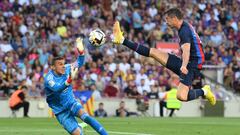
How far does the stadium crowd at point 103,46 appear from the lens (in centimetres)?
3002

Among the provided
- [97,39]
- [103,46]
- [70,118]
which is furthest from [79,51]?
[103,46]

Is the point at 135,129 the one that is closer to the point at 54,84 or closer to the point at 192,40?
the point at 192,40

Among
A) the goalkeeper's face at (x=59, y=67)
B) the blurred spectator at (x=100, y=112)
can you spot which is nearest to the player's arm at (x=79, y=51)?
the goalkeeper's face at (x=59, y=67)

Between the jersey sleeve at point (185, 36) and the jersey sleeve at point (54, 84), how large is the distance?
261cm

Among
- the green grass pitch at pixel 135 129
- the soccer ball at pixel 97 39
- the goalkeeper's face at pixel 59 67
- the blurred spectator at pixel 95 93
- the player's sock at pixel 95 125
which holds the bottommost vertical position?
the blurred spectator at pixel 95 93

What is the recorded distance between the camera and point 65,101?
47.4 ft

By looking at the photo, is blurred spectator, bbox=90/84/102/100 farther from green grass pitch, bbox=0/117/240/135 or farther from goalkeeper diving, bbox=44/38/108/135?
goalkeeper diving, bbox=44/38/108/135

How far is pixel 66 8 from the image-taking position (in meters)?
33.3

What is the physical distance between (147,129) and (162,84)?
11468mm

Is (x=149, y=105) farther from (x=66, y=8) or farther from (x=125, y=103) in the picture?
(x=66, y=8)

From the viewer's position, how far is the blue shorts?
1429cm

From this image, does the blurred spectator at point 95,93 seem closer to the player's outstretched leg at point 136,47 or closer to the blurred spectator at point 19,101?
Answer: the blurred spectator at point 19,101

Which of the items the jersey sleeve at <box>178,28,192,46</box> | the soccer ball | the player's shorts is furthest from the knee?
the soccer ball

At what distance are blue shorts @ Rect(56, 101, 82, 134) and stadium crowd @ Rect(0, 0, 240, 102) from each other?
14.6m
